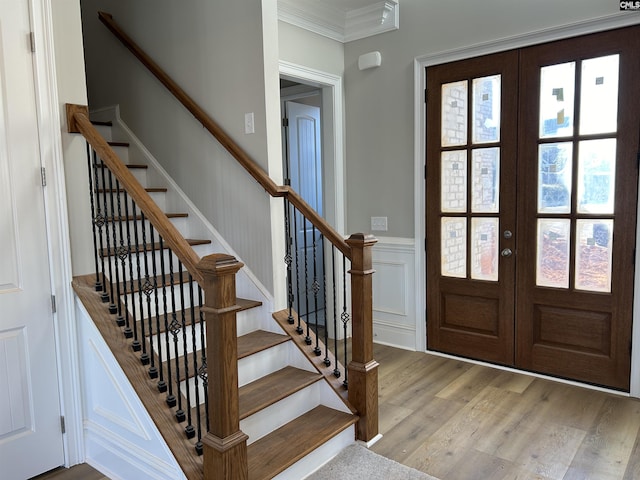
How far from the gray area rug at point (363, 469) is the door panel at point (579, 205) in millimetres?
1557

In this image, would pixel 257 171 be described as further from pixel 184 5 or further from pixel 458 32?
pixel 458 32

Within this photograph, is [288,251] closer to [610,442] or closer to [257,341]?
[257,341]

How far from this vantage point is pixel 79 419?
2387 millimetres

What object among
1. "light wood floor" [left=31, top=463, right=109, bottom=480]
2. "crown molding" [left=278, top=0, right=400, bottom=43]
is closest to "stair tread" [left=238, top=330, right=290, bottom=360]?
"light wood floor" [left=31, top=463, right=109, bottom=480]

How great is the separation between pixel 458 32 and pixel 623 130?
131 centimetres

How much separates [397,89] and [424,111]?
317 mm

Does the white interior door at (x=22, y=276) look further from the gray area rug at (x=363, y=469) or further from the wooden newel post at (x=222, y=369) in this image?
the gray area rug at (x=363, y=469)

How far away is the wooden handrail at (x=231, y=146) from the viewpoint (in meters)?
2.64

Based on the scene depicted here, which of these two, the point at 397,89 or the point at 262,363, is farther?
the point at 397,89

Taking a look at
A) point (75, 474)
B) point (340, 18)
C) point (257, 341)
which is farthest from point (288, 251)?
A: point (340, 18)

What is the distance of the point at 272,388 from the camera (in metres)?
2.46

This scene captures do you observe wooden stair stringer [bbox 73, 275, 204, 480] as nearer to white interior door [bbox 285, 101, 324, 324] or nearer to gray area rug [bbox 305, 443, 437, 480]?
gray area rug [bbox 305, 443, 437, 480]

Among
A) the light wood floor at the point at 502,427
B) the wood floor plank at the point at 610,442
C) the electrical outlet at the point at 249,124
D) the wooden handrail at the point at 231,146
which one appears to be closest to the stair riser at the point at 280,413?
the light wood floor at the point at 502,427

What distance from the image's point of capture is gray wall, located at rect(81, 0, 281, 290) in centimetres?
278
